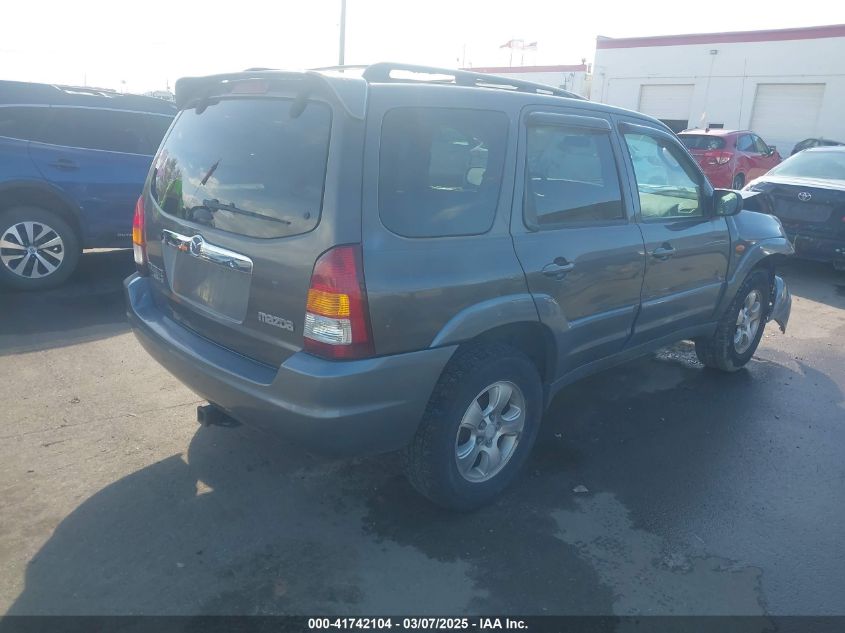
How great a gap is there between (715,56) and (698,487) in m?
29.5

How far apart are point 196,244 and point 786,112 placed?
29279 millimetres

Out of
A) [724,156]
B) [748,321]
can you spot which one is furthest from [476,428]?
[724,156]

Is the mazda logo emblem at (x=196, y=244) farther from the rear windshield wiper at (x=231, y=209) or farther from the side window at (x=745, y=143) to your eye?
the side window at (x=745, y=143)

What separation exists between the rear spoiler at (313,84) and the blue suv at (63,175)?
388 cm

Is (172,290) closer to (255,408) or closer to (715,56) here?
(255,408)

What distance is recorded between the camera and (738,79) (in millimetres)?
27766

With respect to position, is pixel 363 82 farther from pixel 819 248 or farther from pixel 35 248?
pixel 819 248

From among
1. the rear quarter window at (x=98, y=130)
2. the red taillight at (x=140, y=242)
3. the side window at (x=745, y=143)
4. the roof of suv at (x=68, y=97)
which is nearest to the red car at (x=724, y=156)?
the side window at (x=745, y=143)

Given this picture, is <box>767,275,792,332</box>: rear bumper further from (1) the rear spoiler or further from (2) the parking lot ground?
(1) the rear spoiler

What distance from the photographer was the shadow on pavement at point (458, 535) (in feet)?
8.84

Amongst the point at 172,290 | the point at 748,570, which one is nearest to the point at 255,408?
the point at 172,290

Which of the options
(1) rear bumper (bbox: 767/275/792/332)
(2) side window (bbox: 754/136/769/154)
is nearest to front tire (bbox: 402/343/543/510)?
(1) rear bumper (bbox: 767/275/792/332)

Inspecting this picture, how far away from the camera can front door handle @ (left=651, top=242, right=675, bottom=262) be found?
4062mm

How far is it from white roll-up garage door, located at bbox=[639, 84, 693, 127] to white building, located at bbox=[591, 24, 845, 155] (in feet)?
0.14
